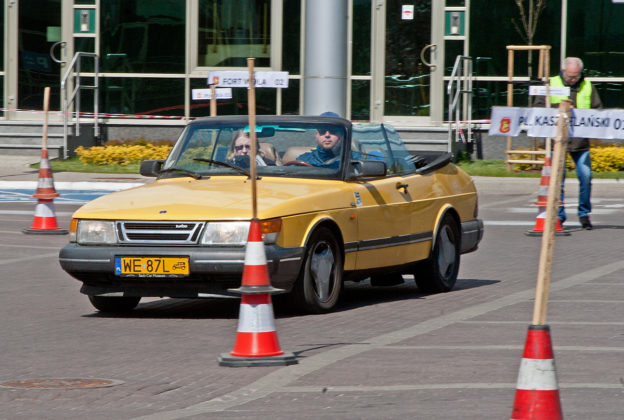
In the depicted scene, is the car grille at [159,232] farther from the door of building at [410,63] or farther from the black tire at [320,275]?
the door of building at [410,63]

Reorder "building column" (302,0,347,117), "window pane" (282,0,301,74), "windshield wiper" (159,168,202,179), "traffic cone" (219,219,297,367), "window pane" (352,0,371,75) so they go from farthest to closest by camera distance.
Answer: "window pane" (282,0,301,74)
"window pane" (352,0,371,75)
"building column" (302,0,347,117)
"windshield wiper" (159,168,202,179)
"traffic cone" (219,219,297,367)

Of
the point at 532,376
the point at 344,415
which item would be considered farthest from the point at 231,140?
the point at 532,376

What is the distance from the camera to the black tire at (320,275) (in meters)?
9.05

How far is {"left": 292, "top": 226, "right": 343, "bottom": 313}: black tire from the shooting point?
29.7ft

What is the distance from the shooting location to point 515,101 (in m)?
29.0

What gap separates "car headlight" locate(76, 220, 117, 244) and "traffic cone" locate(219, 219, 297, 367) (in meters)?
1.84

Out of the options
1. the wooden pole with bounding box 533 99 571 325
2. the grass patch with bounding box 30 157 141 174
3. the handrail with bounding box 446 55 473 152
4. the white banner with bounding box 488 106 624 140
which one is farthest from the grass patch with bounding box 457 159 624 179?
the wooden pole with bounding box 533 99 571 325

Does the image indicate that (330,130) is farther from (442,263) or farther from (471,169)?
(471,169)

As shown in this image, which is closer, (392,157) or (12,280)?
(392,157)

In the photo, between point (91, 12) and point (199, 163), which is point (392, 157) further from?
point (91, 12)

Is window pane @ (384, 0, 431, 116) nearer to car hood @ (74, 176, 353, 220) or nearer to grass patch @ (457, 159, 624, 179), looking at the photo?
grass patch @ (457, 159, 624, 179)

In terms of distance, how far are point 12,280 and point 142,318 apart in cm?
273

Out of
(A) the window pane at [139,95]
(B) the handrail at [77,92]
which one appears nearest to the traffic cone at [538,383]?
(B) the handrail at [77,92]

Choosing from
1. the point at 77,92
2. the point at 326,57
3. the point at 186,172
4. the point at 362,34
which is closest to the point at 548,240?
the point at 186,172
